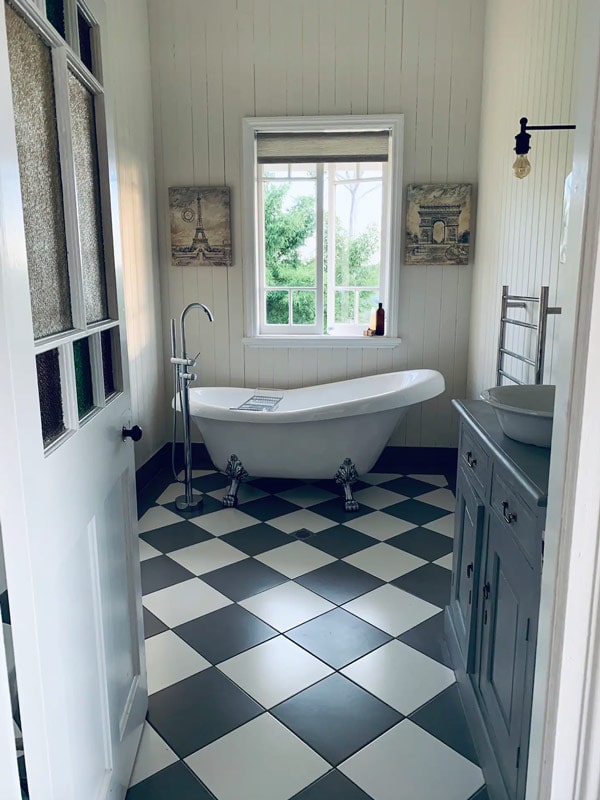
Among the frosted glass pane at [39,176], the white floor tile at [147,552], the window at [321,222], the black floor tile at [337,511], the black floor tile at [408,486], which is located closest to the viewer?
the frosted glass pane at [39,176]

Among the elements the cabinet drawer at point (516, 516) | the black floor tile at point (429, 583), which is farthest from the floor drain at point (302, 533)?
the cabinet drawer at point (516, 516)

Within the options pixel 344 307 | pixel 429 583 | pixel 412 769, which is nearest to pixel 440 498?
pixel 429 583

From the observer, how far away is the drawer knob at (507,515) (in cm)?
134

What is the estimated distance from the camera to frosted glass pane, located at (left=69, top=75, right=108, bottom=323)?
1.31m

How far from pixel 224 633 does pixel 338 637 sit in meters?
0.43

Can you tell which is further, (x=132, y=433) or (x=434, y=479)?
(x=434, y=479)

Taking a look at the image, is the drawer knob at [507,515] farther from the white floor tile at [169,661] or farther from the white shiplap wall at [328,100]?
the white shiplap wall at [328,100]

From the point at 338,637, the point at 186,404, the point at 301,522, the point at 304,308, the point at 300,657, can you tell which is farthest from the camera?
the point at 304,308

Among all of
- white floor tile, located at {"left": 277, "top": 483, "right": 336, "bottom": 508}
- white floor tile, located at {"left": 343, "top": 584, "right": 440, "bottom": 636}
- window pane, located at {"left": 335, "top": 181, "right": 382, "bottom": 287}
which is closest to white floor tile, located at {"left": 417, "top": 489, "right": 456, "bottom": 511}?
white floor tile, located at {"left": 277, "top": 483, "right": 336, "bottom": 508}

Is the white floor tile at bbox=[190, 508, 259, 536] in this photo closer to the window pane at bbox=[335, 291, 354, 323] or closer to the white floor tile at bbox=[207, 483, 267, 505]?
Result: the white floor tile at bbox=[207, 483, 267, 505]

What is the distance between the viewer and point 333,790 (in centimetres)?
155

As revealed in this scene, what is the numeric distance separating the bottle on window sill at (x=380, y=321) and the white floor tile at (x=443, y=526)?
51.0 inches

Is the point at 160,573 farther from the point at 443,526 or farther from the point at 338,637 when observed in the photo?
the point at 443,526

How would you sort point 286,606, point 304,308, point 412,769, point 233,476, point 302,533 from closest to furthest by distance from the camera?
point 412,769 → point 286,606 → point 302,533 → point 233,476 → point 304,308
